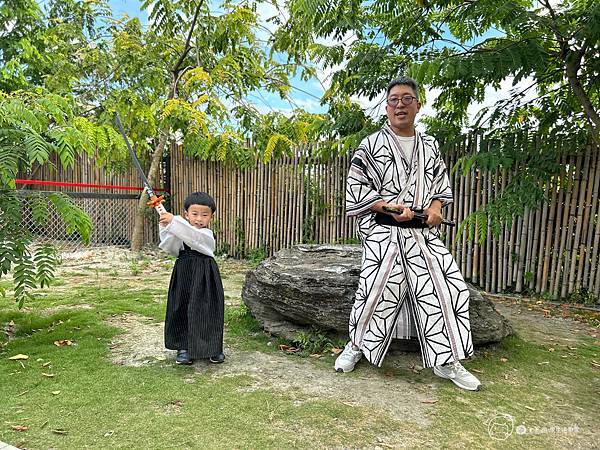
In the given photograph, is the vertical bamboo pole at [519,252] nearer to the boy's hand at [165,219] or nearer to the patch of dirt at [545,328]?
the patch of dirt at [545,328]

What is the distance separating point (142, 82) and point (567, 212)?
678 centimetres

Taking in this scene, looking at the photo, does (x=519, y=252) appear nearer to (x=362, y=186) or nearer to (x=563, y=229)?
(x=563, y=229)

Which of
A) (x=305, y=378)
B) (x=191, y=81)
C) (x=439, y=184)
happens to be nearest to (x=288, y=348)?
(x=305, y=378)

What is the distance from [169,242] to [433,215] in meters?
1.66

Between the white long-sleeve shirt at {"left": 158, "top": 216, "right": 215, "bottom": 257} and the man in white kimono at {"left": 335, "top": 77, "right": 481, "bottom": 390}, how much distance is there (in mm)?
955

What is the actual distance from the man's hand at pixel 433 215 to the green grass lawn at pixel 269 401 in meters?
0.96

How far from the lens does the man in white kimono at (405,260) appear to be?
9.60 feet

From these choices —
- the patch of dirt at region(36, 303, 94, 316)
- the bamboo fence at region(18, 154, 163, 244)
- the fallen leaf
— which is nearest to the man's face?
the fallen leaf

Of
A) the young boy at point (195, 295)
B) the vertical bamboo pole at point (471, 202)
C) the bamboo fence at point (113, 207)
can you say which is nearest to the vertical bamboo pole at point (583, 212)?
the vertical bamboo pole at point (471, 202)

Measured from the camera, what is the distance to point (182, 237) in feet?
10.0

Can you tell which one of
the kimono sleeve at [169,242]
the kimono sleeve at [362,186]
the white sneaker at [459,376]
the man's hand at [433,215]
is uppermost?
the kimono sleeve at [362,186]

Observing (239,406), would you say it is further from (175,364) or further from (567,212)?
(567,212)

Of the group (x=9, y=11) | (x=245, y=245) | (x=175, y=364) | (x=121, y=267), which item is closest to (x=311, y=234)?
(x=245, y=245)

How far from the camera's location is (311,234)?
302 inches
